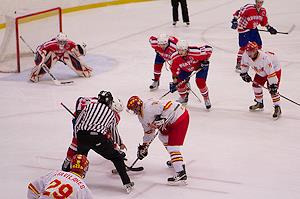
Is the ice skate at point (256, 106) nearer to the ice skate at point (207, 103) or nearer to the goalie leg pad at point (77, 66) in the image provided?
the ice skate at point (207, 103)

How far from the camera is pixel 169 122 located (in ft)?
23.5

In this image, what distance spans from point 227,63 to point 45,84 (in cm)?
300

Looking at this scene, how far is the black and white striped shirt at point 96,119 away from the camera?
6.88 meters

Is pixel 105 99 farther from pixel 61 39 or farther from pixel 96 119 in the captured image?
pixel 61 39

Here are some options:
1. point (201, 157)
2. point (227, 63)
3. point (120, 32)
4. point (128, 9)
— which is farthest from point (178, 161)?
point (128, 9)

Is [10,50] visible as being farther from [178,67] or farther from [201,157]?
[201,157]

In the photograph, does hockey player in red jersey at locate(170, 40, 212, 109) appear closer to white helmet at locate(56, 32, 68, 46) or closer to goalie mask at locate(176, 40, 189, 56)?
goalie mask at locate(176, 40, 189, 56)

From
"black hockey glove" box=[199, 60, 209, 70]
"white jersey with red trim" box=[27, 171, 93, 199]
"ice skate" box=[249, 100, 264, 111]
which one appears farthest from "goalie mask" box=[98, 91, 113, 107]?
"ice skate" box=[249, 100, 264, 111]

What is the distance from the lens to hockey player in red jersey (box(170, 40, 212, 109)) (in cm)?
938

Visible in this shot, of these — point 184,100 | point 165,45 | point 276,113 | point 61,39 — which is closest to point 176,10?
point 61,39

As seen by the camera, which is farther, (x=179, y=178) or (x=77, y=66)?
(x=77, y=66)

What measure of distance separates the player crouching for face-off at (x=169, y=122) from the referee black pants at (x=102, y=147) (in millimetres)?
397

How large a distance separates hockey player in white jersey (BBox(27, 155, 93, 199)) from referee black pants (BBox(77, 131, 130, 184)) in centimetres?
134

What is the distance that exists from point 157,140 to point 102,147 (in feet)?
5.77
